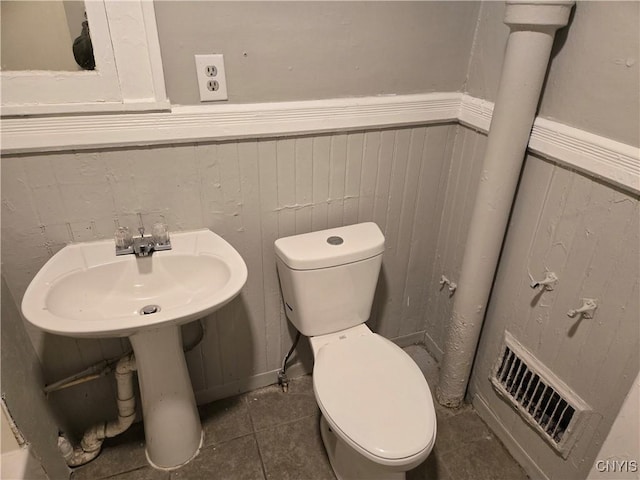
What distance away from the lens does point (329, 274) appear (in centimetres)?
138

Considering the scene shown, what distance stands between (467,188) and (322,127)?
0.57 m

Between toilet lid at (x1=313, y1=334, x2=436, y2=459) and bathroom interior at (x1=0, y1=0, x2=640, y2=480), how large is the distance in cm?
34

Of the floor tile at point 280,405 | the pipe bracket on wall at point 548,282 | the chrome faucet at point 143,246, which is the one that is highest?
the chrome faucet at point 143,246

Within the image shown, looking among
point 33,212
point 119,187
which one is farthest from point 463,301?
point 33,212

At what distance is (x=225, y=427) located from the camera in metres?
1.61

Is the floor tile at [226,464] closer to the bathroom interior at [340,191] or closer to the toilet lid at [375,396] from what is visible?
the bathroom interior at [340,191]

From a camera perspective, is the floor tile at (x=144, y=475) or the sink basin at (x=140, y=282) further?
the floor tile at (x=144, y=475)

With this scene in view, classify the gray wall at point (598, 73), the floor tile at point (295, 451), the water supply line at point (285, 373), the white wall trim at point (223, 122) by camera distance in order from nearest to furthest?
1. the gray wall at point (598, 73)
2. the white wall trim at point (223, 122)
3. the floor tile at point (295, 451)
4. the water supply line at point (285, 373)

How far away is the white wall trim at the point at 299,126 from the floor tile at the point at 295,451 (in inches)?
41.9

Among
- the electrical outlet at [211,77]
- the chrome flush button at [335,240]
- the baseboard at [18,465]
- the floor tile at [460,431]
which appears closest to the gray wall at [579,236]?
the floor tile at [460,431]

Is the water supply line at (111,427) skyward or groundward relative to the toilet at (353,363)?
groundward

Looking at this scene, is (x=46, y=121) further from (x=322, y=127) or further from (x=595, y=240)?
(x=595, y=240)

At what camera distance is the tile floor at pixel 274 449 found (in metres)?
1.46

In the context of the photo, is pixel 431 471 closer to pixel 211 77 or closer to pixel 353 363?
pixel 353 363
